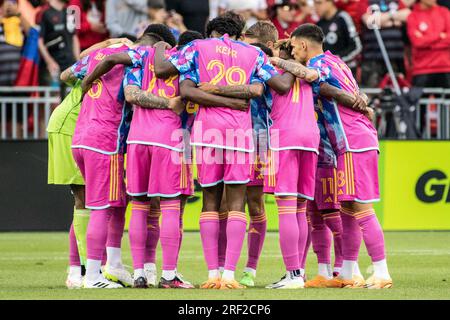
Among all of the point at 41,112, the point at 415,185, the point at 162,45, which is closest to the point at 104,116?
the point at 162,45

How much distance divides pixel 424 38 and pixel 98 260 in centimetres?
1047

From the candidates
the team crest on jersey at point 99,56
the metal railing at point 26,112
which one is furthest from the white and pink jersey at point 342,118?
the metal railing at point 26,112

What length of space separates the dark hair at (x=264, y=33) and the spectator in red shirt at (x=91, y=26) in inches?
331

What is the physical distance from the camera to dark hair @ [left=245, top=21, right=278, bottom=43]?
11812 mm

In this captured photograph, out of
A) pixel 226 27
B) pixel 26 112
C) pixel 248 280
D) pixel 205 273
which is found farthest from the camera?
pixel 26 112

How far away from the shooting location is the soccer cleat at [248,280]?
11305 millimetres

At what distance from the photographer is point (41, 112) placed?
61.7 ft

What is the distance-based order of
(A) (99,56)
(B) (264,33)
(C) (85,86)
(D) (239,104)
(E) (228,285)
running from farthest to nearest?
(B) (264,33)
(A) (99,56)
(C) (85,86)
(D) (239,104)
(E) (228,285)

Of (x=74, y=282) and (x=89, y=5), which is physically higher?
(x=89, y=5)

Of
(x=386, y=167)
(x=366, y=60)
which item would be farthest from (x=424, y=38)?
(x=386, y=167)

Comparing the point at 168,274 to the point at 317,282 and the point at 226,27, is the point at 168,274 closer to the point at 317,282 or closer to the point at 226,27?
the point at 317,282

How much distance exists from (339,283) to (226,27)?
2603 mm

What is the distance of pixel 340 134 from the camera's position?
10.8 m
